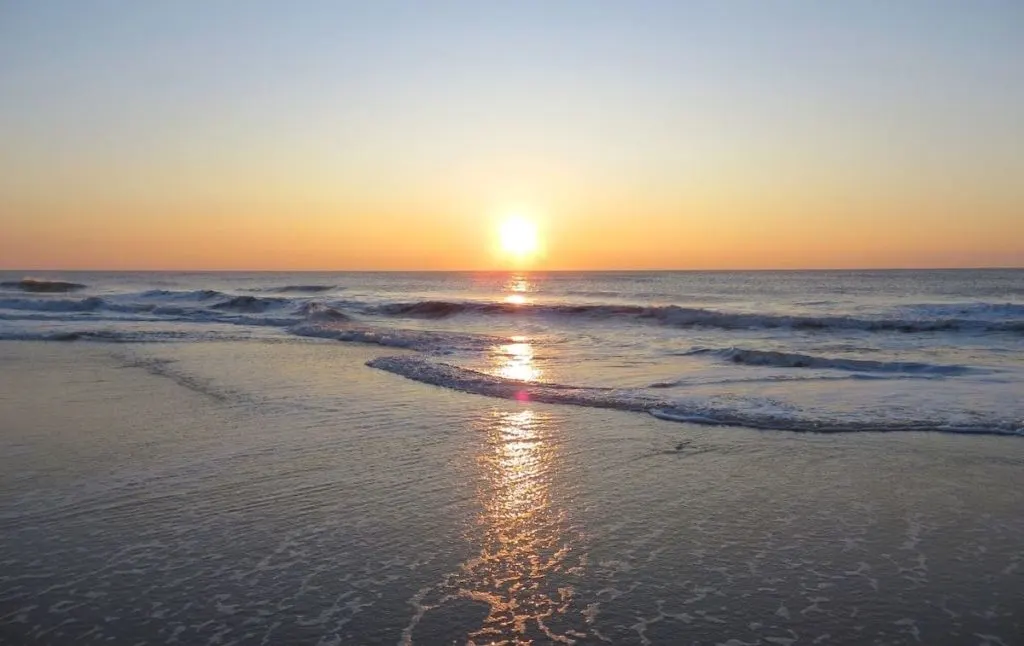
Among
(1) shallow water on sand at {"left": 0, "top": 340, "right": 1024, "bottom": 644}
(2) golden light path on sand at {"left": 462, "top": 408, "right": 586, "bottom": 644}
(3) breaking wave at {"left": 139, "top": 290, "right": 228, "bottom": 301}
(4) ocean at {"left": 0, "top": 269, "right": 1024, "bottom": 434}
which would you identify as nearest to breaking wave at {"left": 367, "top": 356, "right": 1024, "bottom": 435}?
(4) ocean at {"left": 0, "top": 269, "right": 1024, "bottom": 434}

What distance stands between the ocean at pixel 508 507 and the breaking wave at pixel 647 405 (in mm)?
64

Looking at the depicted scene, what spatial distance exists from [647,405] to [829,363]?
7390 mm

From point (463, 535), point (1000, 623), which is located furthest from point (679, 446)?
point (1000, 623)

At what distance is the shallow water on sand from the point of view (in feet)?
13.5

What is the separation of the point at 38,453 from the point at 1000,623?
8.11 m

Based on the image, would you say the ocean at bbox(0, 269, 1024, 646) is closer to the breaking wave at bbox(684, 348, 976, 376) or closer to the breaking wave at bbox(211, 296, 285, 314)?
the breaking wave at bbox(684, 348, 976, 376)

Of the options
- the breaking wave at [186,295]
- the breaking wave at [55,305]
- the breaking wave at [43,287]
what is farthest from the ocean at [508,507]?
the breaking wave at [43,287]

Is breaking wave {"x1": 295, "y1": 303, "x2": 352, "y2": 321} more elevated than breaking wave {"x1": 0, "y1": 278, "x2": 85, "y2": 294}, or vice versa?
breaking wave {"x1": 0, "y1": 278, "x2": 85, "y2": 294}

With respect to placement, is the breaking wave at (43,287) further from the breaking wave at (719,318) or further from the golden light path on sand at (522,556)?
the golden light path on sand at (522,556)

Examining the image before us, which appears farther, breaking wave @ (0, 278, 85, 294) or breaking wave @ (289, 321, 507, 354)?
breaking wave @ (0, 278, 85, 294)

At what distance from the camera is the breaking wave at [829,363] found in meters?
15.2

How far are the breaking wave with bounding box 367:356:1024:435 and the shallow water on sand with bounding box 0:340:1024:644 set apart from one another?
437 mm

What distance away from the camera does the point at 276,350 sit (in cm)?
1867

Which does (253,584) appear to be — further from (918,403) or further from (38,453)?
(918,403)
